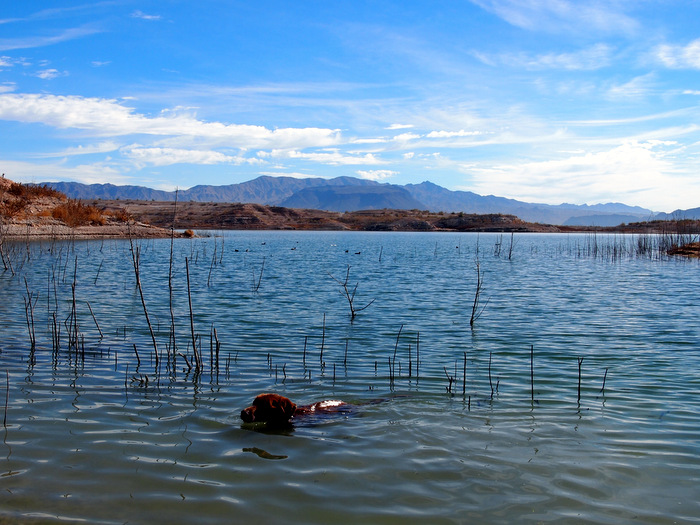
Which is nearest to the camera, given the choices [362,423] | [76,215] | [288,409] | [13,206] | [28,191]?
[288,409]

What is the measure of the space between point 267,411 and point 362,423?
119 cm

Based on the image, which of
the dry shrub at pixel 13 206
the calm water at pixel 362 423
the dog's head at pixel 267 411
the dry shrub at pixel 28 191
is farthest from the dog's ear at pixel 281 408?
the dry shrub at pixel 28 191

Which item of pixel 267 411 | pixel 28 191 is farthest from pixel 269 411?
pixel 28 191

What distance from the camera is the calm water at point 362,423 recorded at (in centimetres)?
492

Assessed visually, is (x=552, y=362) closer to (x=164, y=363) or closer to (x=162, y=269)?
(x=164, y=363)

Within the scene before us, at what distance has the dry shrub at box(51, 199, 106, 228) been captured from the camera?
49750mm

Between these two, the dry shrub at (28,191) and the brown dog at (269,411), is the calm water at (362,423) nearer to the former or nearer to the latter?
the brown dog at (269,411)

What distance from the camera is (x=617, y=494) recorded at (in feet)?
16.9

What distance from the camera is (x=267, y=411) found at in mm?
6637

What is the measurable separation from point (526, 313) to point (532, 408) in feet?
29.4

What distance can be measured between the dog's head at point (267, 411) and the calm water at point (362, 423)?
0.23 meters

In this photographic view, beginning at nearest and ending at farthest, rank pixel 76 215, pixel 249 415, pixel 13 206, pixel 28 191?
pixel 249 415, pixel 13 206, pixel 28 191, pixel 76 215

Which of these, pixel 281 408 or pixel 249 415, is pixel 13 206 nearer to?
pixel 249 415

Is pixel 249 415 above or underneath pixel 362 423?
above
